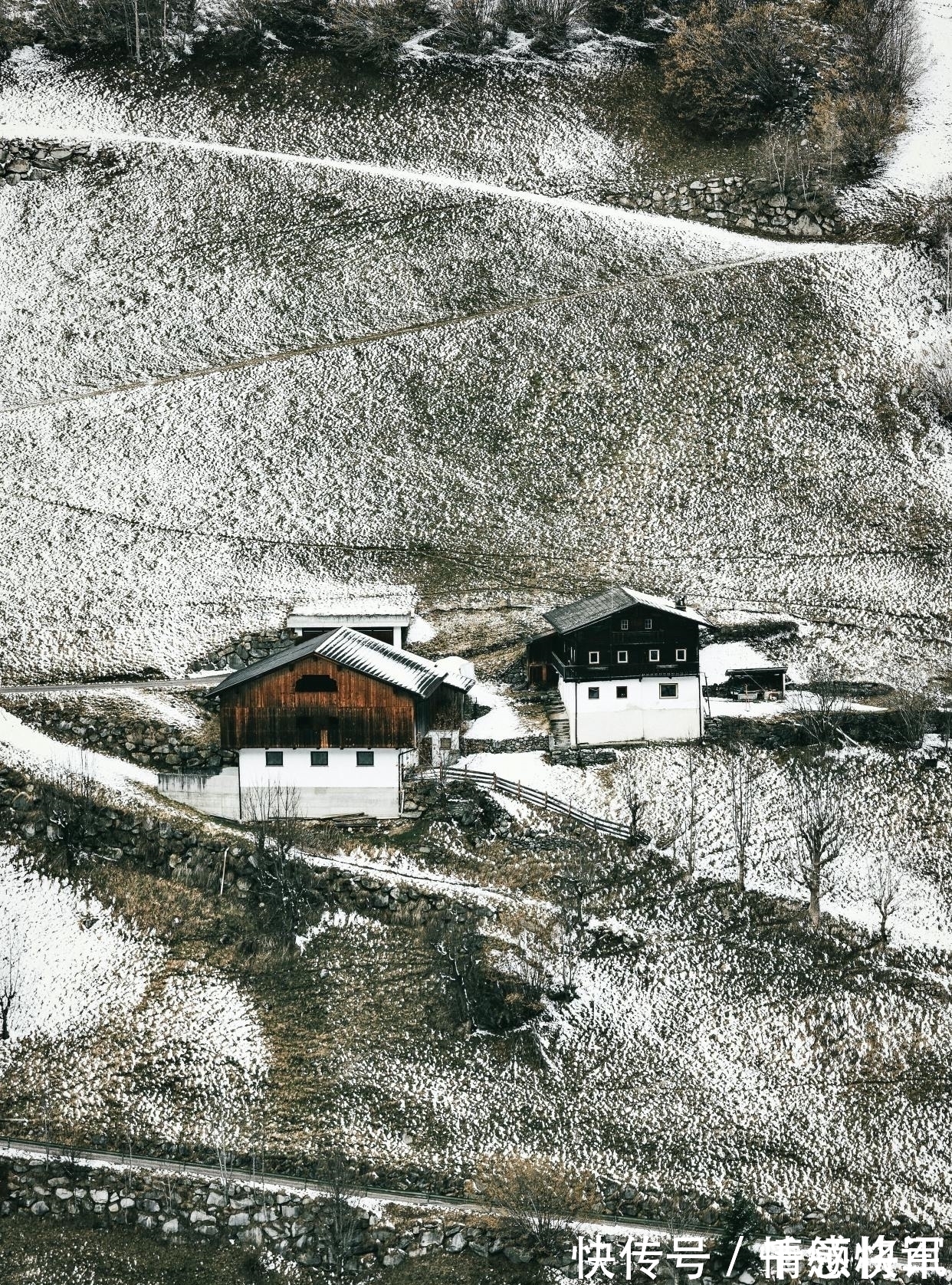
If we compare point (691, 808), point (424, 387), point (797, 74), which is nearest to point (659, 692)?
point (691, 808)

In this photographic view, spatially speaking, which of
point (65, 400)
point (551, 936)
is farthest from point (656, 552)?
point (65, 400)

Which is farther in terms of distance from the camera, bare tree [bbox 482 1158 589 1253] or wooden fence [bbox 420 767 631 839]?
wooden fence [bbox 420 767 631 839]

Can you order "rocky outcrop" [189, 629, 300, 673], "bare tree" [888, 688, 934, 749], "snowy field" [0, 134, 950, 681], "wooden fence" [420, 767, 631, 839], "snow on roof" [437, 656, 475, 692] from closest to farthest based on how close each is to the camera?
"wooden fence" [420, 767, 631, 839]
"bare tree" [888, 688, 934, 749]
"snow on roof" [437, 656, 475, 692]
"rocky outcrop" [189, 629, 300, 673]
"snowy field" [0, 134, 950, 681]

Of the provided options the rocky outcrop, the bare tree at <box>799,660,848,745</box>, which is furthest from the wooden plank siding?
the bare tree at <box>799,660,848,745</box>

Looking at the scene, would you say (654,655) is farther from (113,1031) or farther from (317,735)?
(113,1031)

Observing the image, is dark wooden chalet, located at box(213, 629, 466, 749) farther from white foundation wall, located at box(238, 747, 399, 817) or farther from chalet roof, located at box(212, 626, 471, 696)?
white foundation wall, located at box(238, 747, 399, 817)

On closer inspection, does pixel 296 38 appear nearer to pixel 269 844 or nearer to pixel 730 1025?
pixel 269 844
